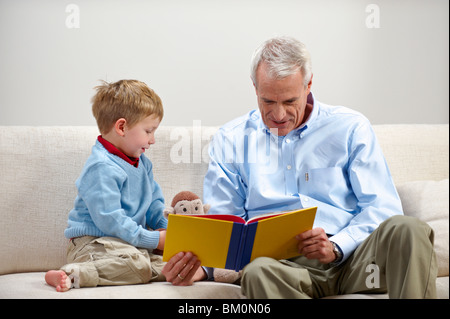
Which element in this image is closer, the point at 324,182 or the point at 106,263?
the point at 106,263

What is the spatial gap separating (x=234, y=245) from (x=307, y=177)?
1.69 ft

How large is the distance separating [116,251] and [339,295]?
2.50ft

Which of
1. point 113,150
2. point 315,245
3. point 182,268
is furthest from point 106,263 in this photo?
point 315,245

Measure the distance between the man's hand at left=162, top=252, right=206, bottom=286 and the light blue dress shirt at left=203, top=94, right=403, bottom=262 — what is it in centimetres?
33

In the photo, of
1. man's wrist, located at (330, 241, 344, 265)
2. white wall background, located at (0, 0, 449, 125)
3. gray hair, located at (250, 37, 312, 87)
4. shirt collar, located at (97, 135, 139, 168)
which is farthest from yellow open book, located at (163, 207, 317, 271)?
white wall background, located at (0, 0, 449, 125)

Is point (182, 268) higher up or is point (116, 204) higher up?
point (116, 204)

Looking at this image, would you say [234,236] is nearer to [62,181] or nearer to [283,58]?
[283,58]

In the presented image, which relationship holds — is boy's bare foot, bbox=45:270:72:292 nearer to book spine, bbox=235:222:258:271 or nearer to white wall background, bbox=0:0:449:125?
book spine, bbox=235:222:258:271

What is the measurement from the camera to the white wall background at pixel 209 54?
100.0 inches

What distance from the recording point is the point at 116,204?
1810 millimetres

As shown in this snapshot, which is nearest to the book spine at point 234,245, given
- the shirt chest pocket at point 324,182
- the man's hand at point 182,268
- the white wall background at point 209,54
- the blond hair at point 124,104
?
the man's hand at point 182,268

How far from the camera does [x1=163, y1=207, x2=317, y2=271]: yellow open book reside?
4.99ft

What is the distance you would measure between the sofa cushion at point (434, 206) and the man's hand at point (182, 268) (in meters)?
0.90
